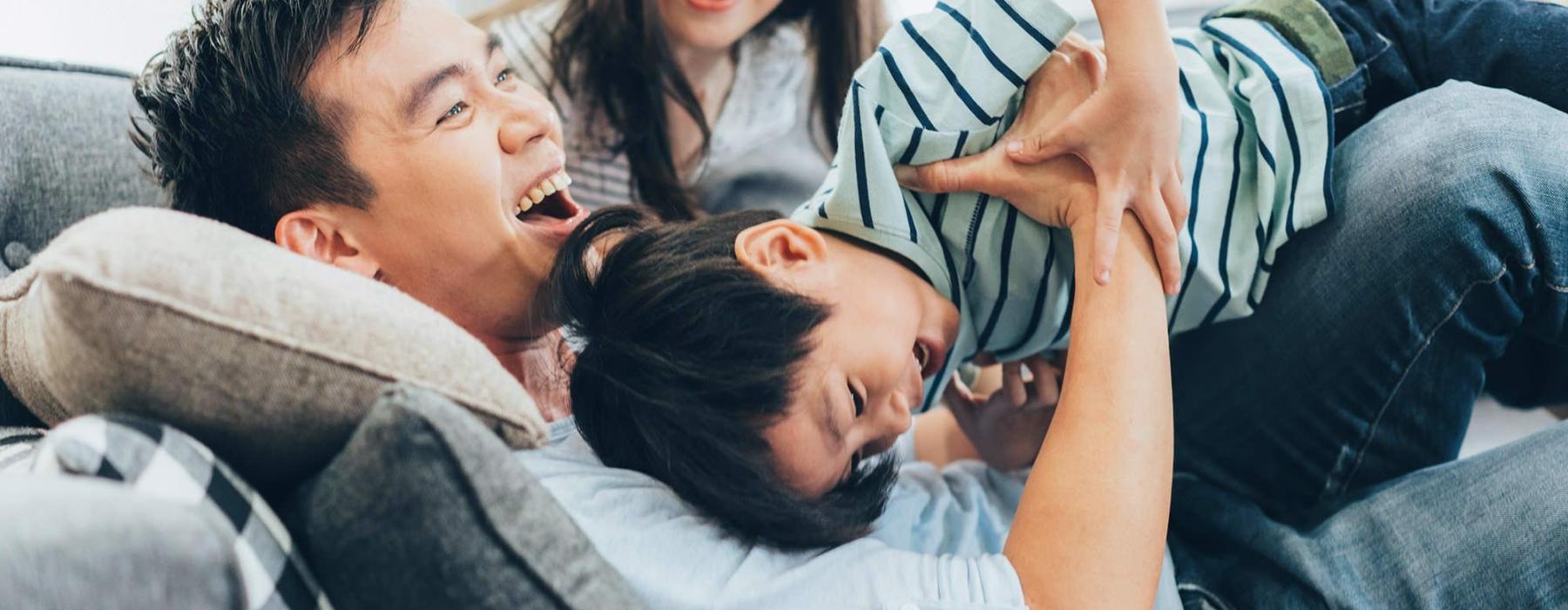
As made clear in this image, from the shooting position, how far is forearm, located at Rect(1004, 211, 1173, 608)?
2.41 ft

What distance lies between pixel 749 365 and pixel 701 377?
37 mm

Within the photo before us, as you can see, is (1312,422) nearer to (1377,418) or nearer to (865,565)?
(1377,418)

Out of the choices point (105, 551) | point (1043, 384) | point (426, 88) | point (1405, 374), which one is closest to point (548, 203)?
point (426, 88)

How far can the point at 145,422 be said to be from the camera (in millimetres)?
552

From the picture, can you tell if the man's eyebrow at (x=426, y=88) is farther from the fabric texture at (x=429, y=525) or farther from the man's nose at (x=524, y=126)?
the fabric texture at (x=429, y=525)

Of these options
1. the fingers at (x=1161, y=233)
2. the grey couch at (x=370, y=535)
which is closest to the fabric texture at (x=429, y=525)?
the grey couch at (x=370, y=535)

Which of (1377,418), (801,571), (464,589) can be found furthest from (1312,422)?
(464,589)

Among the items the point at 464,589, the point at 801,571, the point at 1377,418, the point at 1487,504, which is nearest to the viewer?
the point at 464,589

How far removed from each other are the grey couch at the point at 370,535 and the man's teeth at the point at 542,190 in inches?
18.0

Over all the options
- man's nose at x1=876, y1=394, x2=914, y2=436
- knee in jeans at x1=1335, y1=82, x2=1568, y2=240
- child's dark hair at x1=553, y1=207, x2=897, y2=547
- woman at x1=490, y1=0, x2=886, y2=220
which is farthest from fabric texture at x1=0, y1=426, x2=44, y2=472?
knee in jeans at x1=1335, y1=82, x2=1568, y2=240

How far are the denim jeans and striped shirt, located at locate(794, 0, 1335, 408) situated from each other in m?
0.09

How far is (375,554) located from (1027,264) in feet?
2.04

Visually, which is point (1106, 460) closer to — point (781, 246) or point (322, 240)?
point (781, 246)

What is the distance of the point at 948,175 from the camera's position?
0.91 metres
